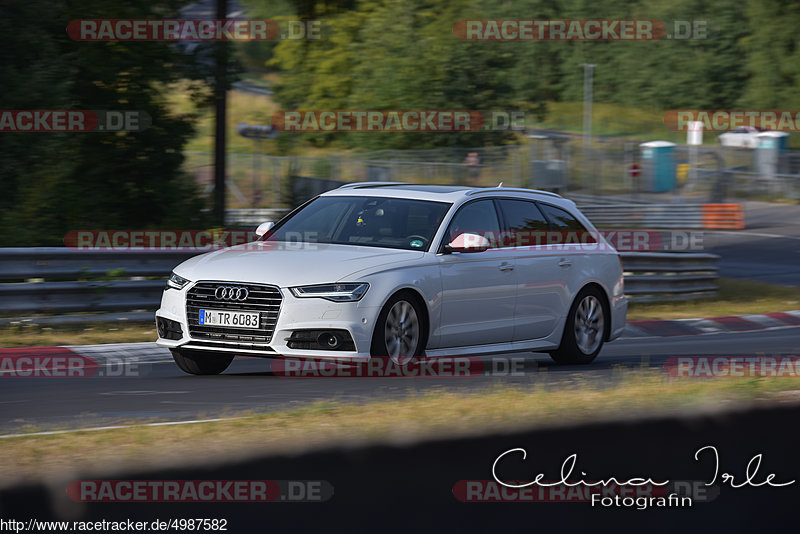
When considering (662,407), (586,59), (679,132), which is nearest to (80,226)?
(662,407)

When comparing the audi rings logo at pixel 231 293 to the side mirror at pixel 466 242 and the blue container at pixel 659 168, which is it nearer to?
the side mirror at pixel 466 242

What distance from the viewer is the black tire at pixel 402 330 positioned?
8656 millimetres

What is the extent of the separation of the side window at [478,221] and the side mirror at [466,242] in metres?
0.20

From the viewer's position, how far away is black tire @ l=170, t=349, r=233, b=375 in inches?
373

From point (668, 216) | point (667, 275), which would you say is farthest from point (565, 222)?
point (668, 216)

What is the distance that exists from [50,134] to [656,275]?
373 inches

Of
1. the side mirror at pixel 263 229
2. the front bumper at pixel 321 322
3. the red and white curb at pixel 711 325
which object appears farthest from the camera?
the red and white curb at pixel 711 325

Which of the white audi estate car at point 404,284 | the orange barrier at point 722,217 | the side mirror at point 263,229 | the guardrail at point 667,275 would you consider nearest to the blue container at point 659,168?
the orange barrier at point 722,217

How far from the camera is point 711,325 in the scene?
56.4ft

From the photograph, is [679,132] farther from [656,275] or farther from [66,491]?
[66,491]

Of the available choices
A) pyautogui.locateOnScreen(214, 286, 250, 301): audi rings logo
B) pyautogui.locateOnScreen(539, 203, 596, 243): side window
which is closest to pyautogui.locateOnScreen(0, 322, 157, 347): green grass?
pyautogui.locateOnScreen(214, 286, 250, 301): audi rings logo

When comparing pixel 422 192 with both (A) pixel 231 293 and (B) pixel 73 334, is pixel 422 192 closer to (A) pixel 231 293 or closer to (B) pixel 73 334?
(A) pixel 231 293

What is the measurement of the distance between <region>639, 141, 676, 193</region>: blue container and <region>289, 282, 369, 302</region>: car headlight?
34.2m

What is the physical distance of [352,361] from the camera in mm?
8578
